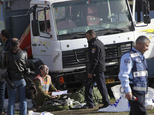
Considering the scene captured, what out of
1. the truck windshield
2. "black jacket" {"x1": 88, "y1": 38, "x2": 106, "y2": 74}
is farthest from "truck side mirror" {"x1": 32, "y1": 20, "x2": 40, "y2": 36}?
"black jacket" {"x1": 88, "y1": 38, "x2": 106, "y2": 74}

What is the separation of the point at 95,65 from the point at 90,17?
1883 millimetres

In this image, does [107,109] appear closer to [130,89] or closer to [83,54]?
[83,54]

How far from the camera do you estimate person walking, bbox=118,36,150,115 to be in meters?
5.79

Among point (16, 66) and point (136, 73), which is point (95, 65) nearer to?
point (16, 66)

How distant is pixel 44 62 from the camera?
10.9 m

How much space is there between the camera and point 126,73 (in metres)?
5.73

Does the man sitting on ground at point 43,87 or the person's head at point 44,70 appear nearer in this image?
the person's head at point 44,70

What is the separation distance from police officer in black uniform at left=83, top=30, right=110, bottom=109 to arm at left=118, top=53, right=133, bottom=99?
11.3 feet

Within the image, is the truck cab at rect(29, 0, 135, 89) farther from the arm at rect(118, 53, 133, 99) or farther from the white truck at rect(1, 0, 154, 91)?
the arm at rect(118, 53, 133, 99)

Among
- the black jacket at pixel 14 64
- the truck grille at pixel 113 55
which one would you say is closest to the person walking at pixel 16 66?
the black jacket at pixel 14 64

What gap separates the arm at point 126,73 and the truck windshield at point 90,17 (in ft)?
15.6

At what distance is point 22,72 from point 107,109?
2171 mm

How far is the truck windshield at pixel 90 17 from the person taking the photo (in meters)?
10.6

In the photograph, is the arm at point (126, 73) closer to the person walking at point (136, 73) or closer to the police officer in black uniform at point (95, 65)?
the person walking at point (136, 73)
